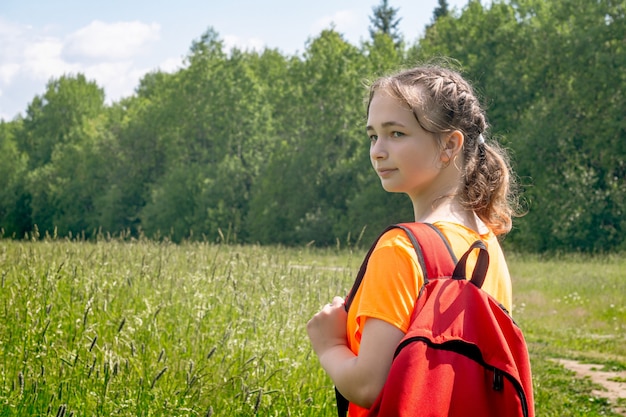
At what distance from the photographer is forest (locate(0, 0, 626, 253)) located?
33594 millimetres

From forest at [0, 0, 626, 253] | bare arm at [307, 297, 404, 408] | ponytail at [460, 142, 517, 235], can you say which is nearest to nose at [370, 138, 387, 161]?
ponytail at [460, 142, 517, 235]

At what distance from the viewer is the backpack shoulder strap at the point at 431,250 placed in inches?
75.1

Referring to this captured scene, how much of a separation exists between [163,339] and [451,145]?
3.78 metres

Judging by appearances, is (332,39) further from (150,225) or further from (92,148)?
(92,148)

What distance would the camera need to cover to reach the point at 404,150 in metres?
2.18

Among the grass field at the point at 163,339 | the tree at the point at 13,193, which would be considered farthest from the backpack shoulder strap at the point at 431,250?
the tree at the point at 13,193

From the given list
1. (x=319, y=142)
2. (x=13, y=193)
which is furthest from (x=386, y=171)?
(x=13, y=193)

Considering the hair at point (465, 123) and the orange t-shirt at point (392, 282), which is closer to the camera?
the orange t-shirt at point (392, 282)

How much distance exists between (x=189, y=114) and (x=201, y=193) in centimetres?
499

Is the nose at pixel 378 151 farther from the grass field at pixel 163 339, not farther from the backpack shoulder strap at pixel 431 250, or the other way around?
the grass field at pixel 163 339

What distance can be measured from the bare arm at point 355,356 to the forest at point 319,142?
1796 centimetres

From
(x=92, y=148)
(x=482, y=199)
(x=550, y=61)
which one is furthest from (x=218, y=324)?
(x=92, y=148)

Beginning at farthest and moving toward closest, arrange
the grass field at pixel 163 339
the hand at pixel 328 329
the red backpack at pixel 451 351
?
the grass field at pixel 163 339 < the hand at pixel 328 329 < the red backpack at pixel 451 351

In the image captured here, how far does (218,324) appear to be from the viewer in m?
6.11
